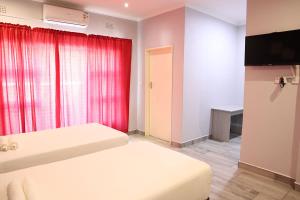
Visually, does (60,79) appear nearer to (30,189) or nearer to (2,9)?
(2,9)

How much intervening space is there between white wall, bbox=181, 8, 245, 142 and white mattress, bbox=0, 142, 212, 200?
6.96 ft

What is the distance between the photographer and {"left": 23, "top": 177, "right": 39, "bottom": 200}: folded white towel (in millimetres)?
1329

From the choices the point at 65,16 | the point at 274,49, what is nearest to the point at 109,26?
the point at 65,16

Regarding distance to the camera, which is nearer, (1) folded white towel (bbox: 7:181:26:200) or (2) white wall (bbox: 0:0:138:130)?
(1) folded white towel (bbox: 7:181:26:200)

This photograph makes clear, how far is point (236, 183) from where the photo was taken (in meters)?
2.68

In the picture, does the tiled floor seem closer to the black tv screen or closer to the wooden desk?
the wooden desk

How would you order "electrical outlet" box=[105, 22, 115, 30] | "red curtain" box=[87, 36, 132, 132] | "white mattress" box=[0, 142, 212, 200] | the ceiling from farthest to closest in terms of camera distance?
"electrical outlet" box=[105, 22, 115, 30]
"red curtain" box=[87, 36, 132, 132]
the ceiling
"white mattress" box=[0, 142, 212, 200]

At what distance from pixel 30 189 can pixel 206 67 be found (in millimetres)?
3768

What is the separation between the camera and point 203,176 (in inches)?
71.7

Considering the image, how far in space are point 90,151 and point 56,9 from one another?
2.50 m

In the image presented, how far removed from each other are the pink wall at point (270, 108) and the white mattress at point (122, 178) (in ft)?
4.73

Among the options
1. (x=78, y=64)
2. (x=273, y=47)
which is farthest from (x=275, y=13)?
(x=78, y=64)

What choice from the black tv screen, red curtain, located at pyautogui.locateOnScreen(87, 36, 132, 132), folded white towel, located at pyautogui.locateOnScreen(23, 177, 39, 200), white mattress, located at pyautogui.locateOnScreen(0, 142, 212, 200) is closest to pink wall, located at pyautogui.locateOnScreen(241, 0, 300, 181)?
the black tv screen

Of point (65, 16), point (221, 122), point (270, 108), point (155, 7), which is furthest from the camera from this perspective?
point (221, 122)
